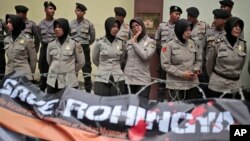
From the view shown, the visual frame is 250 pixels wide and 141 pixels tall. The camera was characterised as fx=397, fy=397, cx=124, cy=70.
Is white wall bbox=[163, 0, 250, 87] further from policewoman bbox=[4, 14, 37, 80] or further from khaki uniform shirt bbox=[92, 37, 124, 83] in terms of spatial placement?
policewoman bbox=[4, 14, 37, 80]

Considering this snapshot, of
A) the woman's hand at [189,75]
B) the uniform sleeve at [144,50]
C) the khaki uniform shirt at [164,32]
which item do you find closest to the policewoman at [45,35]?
the khaki uniform shirt at [164,32]

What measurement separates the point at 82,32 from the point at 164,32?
167cm

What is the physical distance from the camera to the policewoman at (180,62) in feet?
16.6

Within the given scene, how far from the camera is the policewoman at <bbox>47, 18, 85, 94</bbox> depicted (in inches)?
209

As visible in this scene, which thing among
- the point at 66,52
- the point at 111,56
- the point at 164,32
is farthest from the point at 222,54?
the point at 164,32

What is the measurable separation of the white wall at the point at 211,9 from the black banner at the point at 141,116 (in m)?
4.32

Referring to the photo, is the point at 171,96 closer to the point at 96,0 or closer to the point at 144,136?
the point at 144,136

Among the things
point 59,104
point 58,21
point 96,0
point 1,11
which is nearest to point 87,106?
point 59,104

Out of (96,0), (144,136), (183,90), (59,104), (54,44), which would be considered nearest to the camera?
(144,136)

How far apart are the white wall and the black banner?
432cm

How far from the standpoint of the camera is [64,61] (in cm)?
538

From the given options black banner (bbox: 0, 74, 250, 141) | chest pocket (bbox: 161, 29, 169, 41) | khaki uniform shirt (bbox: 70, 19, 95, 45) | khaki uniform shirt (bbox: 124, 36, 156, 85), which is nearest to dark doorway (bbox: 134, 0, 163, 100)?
chest pocket (bbox: 161, 29, 169, 41)

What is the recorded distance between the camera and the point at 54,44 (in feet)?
17.9

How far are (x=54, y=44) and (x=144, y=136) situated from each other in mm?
2732
